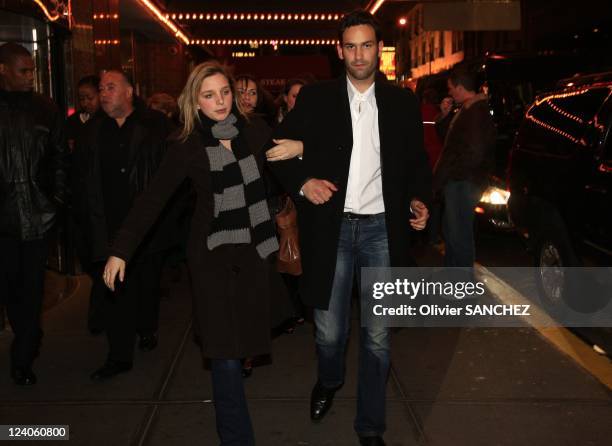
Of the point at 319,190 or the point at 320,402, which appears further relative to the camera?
the point at 320,402

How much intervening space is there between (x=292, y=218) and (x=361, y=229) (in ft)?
4.04

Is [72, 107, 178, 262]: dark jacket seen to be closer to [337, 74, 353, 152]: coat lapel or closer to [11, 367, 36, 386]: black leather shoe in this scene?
[11, 367, 36, 386]: black leather shoe

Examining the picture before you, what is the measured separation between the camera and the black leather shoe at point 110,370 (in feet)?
17.6

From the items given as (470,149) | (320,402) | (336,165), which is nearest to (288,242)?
(320,402)

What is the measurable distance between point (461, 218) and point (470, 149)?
61cm

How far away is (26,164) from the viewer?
17.3 ft

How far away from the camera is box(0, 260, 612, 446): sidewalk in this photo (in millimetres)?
4406

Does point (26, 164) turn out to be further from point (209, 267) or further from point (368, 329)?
point (368, 329)

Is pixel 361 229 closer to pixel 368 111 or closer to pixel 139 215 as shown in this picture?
pixel 368 111

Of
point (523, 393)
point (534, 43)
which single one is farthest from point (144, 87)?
point (523, 393)

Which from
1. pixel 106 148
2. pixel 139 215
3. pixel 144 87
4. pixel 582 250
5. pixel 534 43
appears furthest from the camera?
pixel 534 43

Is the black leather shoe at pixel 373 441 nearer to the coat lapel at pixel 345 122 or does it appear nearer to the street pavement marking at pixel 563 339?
the coat lapel at pixel 345 122

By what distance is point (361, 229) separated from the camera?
13.5ft

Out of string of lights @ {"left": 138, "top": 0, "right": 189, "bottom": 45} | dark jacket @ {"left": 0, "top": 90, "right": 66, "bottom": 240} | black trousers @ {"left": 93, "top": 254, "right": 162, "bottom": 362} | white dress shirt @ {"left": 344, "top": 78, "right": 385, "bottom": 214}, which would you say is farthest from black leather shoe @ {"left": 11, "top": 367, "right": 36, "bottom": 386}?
string of lights @ {"left": 138, "top": 0, "right": 189, "bottom": 45}
